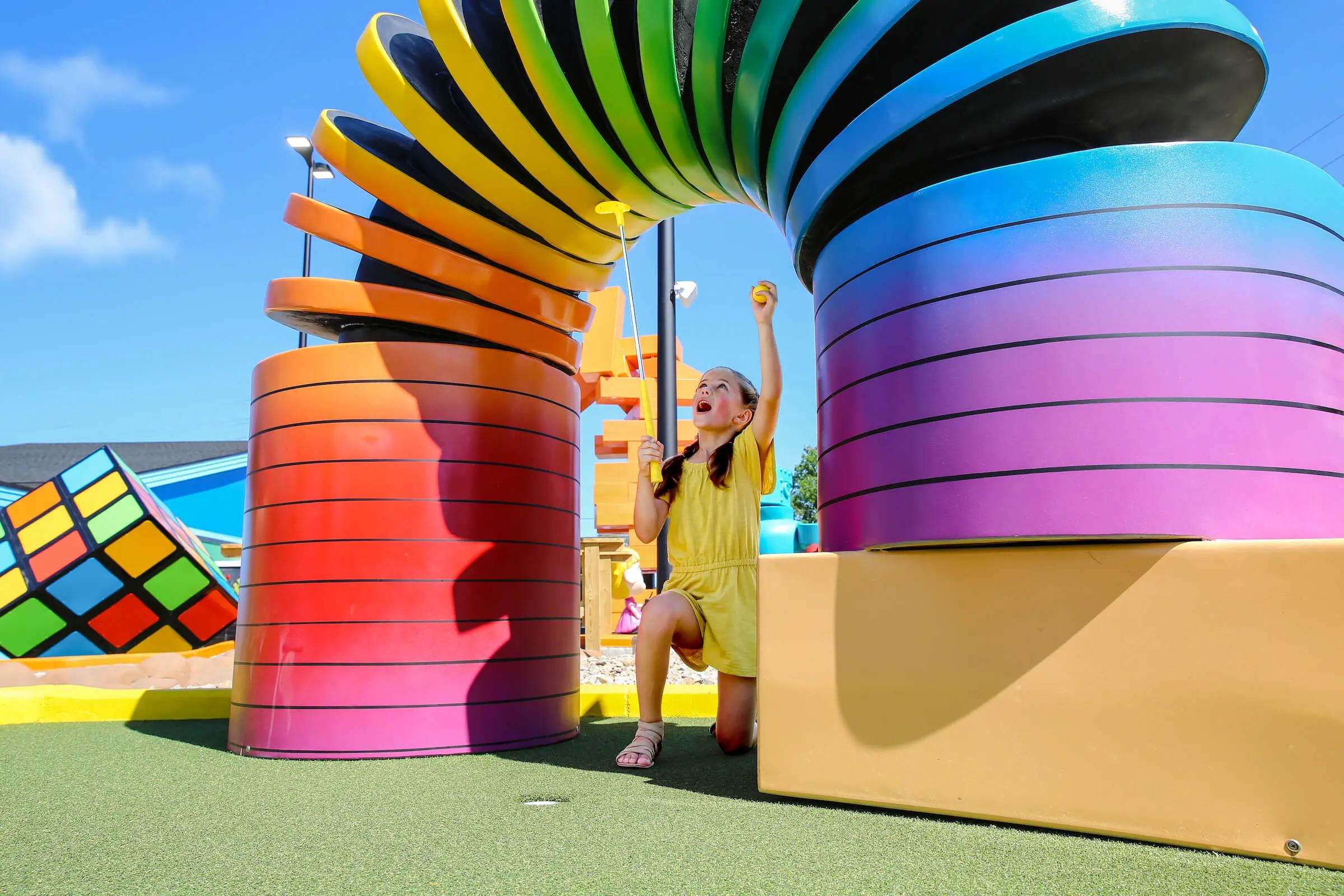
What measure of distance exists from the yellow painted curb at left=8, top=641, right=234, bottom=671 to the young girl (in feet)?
17.3

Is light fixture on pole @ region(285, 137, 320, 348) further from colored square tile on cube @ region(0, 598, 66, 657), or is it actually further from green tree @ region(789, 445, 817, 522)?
green tree @ region(789, 445, 817, 522)

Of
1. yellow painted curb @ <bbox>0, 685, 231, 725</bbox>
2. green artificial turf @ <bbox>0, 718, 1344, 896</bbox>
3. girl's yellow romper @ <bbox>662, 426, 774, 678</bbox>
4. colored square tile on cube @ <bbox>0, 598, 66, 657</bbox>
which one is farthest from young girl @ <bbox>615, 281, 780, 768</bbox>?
colored square tile on cube @ <bbox>0, 598, 66, 657</bbox>

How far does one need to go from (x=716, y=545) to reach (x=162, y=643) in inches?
254

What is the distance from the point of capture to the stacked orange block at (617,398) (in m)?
12.9

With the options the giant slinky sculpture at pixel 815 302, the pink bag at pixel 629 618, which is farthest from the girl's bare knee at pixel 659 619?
the pink bag at pixel 629 618

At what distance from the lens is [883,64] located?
246cm

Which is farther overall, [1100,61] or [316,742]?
[316,742]

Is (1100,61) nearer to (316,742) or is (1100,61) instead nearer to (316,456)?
(316,456)

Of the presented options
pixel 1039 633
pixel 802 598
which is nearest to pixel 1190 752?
pixel 1039 633

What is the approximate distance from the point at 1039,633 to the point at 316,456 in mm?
2778

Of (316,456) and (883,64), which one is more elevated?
(883,64)

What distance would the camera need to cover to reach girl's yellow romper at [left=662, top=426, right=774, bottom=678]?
10.9 feet

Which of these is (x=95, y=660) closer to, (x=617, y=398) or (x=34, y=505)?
(x=34, y=505)

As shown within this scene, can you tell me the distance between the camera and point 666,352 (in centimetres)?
793
